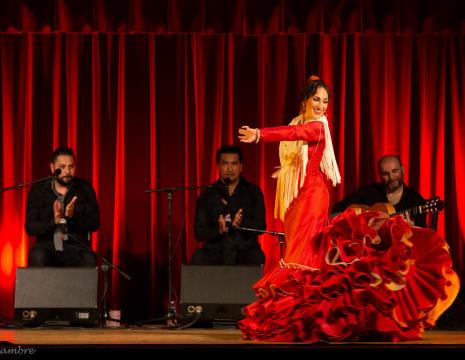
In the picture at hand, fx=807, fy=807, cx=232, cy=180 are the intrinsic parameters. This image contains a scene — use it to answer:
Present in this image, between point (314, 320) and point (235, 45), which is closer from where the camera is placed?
point (314, 320)

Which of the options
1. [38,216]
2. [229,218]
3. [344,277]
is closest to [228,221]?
[229,218]

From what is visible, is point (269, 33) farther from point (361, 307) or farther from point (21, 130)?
point (361, 307)

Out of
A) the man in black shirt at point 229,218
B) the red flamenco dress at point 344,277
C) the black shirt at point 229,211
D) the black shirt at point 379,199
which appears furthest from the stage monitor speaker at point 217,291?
the red flamenco dress at point 344,277

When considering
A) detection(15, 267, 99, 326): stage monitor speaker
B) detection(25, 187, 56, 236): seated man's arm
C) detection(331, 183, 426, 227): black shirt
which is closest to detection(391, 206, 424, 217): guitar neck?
detection(331, 183, 426, 227): black shirt

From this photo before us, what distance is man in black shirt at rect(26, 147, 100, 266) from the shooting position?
6.03m

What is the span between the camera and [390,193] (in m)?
6.48

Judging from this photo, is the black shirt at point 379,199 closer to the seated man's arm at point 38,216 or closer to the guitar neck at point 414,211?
the guitar neck at point 414,211

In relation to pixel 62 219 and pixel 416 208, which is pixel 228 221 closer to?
pixel 62 219

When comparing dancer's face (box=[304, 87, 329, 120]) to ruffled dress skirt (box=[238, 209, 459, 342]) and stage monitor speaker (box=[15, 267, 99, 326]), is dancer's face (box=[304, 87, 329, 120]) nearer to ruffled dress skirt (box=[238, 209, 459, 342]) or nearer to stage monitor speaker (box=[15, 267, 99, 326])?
ruffled dress skirt (box=[238, 209, 459, 342])

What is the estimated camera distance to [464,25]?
6965mm

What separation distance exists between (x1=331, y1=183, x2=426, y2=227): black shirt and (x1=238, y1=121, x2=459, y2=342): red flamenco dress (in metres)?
2.04

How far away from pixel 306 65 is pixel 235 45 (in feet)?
2.16

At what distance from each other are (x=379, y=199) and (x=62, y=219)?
2494mm
